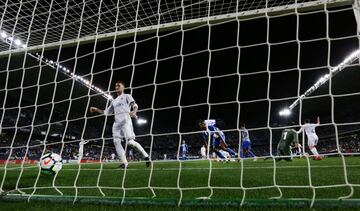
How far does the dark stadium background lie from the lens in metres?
15.4

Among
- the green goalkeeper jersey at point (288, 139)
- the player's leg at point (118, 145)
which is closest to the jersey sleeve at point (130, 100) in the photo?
the player's leg at point (118, 145)

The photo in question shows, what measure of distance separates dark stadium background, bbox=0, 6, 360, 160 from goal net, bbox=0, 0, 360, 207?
6.1 inches

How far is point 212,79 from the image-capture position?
2397 cm

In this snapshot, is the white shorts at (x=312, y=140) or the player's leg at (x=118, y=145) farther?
the white shorts at (x=312, y=140)

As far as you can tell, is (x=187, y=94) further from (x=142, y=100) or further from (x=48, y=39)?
(x=48, y=39)

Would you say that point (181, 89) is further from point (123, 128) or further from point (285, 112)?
point (285, 112)

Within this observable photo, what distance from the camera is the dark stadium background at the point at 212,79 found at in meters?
15.4

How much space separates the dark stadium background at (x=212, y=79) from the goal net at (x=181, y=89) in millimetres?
156

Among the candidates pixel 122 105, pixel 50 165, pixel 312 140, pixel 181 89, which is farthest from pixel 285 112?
pixel 181 89

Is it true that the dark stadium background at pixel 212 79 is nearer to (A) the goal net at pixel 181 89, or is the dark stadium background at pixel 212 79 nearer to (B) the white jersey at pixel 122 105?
(A) the goal net at pixel 181 89

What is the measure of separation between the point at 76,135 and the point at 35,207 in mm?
35997

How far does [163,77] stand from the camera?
2034 centimetres

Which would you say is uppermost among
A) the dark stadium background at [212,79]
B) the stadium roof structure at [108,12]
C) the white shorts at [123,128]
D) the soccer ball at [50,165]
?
the dark stadium background at [212,79]

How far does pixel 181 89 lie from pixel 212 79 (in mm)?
20175
